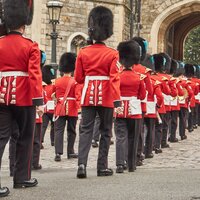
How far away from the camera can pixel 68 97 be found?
955cm

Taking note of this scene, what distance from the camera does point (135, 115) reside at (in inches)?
286

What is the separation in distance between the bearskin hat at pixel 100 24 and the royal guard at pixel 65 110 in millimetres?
2482

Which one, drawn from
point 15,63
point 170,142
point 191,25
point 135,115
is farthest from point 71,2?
point 15,63

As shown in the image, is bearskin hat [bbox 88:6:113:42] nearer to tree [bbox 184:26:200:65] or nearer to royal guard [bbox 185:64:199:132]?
royal guard [bbox 185:64:199:132]

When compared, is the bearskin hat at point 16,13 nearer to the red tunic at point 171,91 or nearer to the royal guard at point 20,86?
the royal guard at point 20,86

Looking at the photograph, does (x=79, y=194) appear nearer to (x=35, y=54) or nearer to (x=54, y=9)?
(x=35, y=54)

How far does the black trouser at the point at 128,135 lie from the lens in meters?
7.13

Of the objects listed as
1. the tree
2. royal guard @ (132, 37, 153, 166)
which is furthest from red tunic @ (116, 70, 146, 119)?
the tree

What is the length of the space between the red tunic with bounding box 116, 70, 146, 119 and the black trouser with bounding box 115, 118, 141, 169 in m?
0.08

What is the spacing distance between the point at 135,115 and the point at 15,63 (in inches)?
88.9

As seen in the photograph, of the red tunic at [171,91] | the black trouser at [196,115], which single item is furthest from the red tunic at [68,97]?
the black trouser at [196,115]

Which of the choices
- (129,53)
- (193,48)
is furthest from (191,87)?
(193,48)

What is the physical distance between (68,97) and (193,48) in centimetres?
3904

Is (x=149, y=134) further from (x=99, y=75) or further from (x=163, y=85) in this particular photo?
(x=99, y=75)
